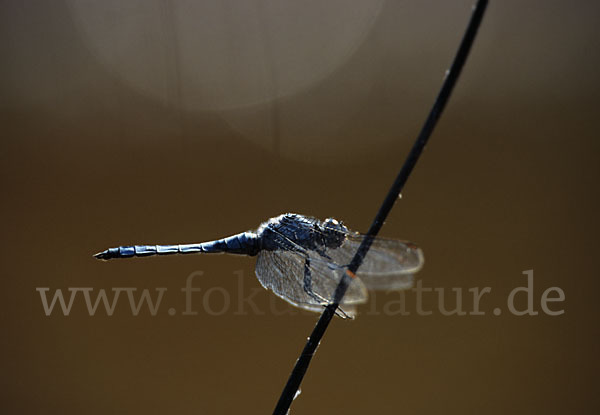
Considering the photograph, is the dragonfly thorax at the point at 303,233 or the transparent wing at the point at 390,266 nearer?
the transparent wing at the point at 390,266

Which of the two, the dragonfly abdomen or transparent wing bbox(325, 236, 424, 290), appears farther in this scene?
the dragonfly abdomen

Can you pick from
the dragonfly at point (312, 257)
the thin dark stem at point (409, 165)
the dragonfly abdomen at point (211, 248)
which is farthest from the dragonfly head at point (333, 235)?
the thin dark stem at point (409, 165)

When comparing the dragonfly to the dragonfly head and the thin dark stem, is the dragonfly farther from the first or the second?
the thin dark stem

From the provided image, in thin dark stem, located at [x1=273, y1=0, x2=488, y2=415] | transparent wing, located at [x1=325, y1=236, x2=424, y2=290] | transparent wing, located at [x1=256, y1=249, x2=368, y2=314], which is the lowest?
transparent wing, located at [x1=256, y1=249, x2=368, y2=314]

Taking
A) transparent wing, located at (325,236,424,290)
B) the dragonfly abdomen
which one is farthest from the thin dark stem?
the dragonfly abdomen

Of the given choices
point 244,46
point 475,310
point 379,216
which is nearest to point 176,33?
point 244,46

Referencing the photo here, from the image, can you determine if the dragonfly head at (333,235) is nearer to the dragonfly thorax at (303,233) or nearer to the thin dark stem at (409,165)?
the dragonfly thorax at (303,233)

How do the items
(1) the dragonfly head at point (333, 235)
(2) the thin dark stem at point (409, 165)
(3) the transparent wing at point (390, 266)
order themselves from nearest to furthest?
(2) the thin dark stem at point (409, 165) → (3) the transparent wing at point (390, 266) → (1) the dragonfly head at point (333, 235)
